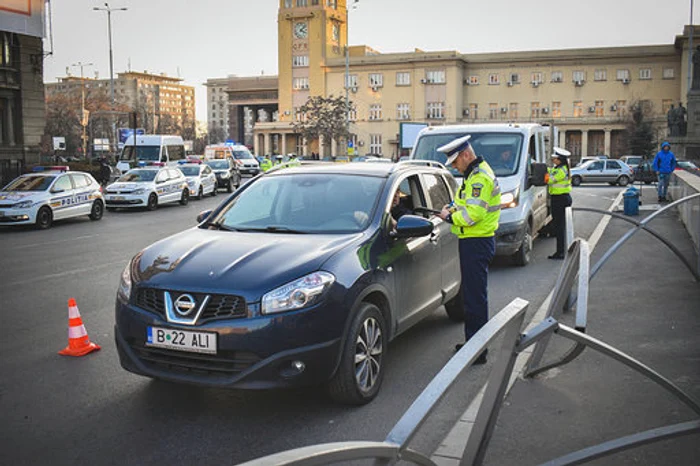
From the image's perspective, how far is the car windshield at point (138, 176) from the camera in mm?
26609

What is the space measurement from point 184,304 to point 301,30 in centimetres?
9933

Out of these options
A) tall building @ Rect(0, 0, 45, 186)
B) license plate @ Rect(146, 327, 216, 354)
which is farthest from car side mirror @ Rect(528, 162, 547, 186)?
tall building @ Rect(0, 0, 45, 186)

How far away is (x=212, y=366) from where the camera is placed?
4945mm

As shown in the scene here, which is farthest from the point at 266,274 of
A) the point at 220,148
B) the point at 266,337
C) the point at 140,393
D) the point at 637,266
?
the point at 220,148

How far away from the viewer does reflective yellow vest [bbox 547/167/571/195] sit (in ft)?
42.3

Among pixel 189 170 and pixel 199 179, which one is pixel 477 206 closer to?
pixel 199 179

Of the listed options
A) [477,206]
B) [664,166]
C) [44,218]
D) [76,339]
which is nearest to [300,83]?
[664,166]

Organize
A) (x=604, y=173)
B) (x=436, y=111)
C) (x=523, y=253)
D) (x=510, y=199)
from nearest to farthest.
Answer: (x=510, y=199) → (x=523, y=253) → (x=604, y=173) → (x=436, y=111)

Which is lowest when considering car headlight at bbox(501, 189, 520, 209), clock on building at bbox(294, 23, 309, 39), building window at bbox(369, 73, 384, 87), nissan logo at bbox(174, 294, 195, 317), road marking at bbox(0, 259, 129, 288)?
road marking at bbox(0, 259, 129, 288)

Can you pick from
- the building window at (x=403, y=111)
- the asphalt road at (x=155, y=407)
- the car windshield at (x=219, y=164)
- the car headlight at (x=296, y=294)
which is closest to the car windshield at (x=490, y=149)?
the asphalt road at (x=155, y=407)

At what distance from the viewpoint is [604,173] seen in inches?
1626

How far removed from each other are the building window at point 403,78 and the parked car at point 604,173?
172ft

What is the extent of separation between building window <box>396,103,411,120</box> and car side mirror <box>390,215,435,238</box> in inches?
3460

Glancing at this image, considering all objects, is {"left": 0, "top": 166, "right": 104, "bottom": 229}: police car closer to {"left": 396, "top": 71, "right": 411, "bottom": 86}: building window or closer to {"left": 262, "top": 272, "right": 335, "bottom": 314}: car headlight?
{"left": 262, "top": 272, "right": 335, "bottom": 314}: car headlight
